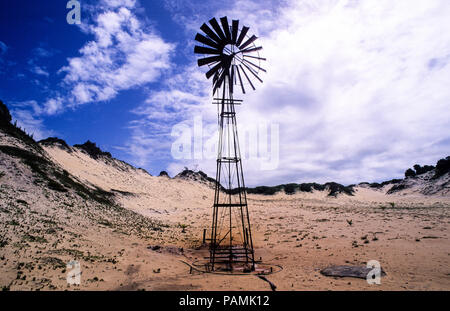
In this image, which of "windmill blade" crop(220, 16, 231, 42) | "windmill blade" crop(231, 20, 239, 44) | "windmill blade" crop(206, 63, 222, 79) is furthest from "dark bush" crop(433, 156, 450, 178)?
"windmill blade" crop(220, 16, 231, 42)

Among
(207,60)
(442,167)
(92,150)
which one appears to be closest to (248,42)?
(207,60)

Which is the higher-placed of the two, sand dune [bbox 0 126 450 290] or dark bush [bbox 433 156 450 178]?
dark bush [bbox 433 156 450 178]

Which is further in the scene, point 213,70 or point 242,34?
point 213,70

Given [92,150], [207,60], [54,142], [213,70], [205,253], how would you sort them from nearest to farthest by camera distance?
[207,60]
[213,70]
[205,253]
[54,142]
[92,150]

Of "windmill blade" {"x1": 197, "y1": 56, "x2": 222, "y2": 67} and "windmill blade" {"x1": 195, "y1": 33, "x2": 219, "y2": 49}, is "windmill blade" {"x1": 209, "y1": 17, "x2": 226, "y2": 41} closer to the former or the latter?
"windmill blade" {"x1": 195, "y1": 33, "x2": 219, "y2": 49}

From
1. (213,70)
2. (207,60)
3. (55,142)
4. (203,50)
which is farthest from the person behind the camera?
(55,142)

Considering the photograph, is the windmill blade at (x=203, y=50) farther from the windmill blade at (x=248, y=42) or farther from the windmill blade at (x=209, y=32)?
the windmill blade at (x=248, y=42)

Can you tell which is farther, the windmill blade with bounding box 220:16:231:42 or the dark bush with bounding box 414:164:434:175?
the dark bush with bounding box 414:164:434:175

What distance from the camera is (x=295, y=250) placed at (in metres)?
18.2

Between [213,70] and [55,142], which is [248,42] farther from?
[55,142]

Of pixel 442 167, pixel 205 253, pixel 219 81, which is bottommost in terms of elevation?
pixel 205 253

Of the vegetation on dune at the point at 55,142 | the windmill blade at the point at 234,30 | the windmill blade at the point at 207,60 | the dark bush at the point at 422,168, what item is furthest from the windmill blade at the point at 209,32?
the dark bush at the point at 422,168

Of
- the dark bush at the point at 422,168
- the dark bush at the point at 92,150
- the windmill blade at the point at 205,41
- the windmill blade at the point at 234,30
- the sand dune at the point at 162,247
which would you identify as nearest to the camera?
the sand dune at the point at 162,247
